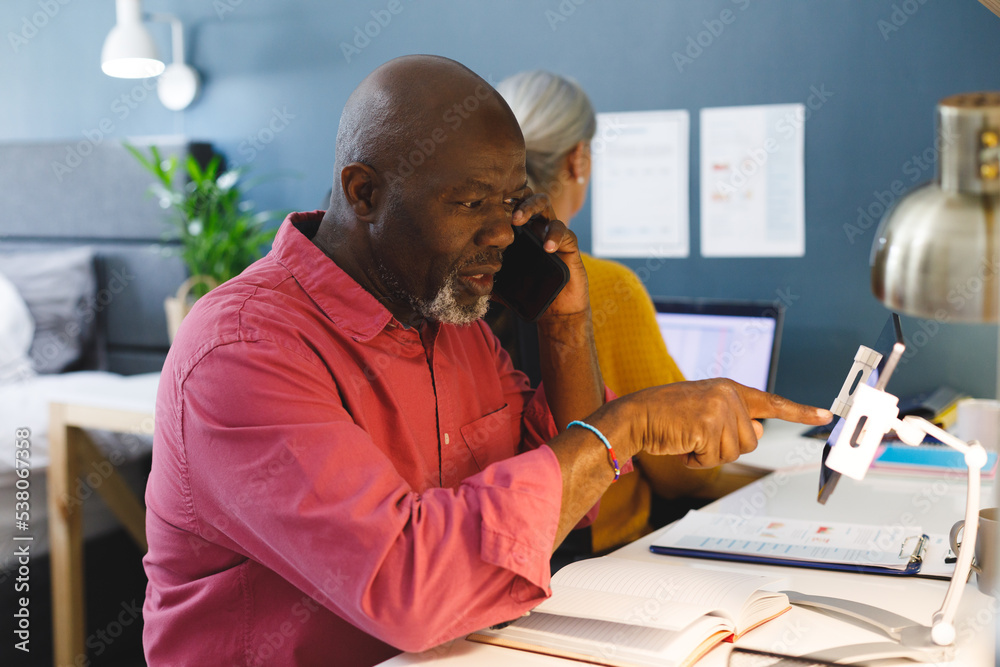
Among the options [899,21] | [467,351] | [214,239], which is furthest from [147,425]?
[899,21]

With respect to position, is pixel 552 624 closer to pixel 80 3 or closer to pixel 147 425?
pixel 147 425

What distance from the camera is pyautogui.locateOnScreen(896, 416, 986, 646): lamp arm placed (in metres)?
0.90

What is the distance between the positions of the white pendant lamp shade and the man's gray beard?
235 cm

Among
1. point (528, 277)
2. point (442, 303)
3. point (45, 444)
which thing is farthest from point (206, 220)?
point (442, 303)

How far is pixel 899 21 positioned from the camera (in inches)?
87.4

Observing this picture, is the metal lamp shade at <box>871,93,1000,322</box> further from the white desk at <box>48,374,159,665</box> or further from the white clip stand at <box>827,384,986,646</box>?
the white desk at <box>48,374,159,665</box>

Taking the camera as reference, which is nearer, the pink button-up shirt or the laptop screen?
the pink button-up shirt

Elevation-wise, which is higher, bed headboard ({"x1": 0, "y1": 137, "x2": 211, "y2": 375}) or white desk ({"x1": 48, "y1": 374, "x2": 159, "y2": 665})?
bed headboard ({"x1": 0, "y1": 137, "x2": 211, "y2": 375})

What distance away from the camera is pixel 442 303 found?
114cm

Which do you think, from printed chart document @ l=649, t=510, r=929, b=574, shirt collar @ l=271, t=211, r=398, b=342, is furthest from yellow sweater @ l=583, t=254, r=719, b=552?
Result: shirt collar @ l=271, t=211, r=398, b=342

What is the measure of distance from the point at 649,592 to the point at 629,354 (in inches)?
31.2

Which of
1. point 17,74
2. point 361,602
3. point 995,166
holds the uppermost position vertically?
point 17,74

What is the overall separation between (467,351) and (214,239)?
204cm

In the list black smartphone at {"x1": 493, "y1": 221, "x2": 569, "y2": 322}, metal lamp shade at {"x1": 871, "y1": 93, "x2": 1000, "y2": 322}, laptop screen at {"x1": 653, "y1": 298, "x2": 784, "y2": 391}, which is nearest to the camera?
metal lamp shade at {"x1": 871, "y1": 93, "x2": 1000, "y2": 322}
